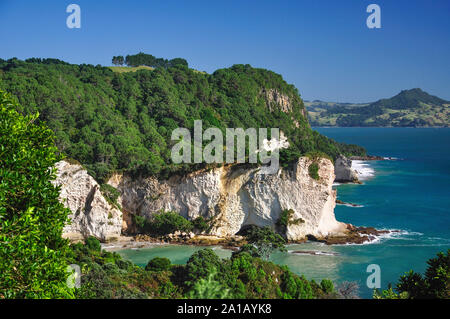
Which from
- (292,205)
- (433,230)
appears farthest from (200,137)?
(433,230)

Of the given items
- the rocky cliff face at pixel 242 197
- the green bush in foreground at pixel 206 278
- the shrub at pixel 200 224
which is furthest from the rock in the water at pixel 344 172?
the green bush in foreground at pixel 206 278

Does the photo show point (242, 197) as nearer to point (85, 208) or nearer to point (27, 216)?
point (85, 208)

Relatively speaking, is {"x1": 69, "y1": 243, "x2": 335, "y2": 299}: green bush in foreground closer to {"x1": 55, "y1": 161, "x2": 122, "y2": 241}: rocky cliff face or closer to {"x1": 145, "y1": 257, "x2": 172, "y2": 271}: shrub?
{"x1": 145, "y1": 257, "x2": 172, "y2": 271}: shrub

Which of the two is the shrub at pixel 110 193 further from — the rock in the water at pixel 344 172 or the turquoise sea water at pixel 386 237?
the rock in the water at pixel 344 172

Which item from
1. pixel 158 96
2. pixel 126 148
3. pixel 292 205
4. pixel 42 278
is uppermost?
pixel 158 96

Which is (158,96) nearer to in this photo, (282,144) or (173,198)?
(282,144)

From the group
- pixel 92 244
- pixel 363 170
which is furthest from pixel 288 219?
pixel 363 170
